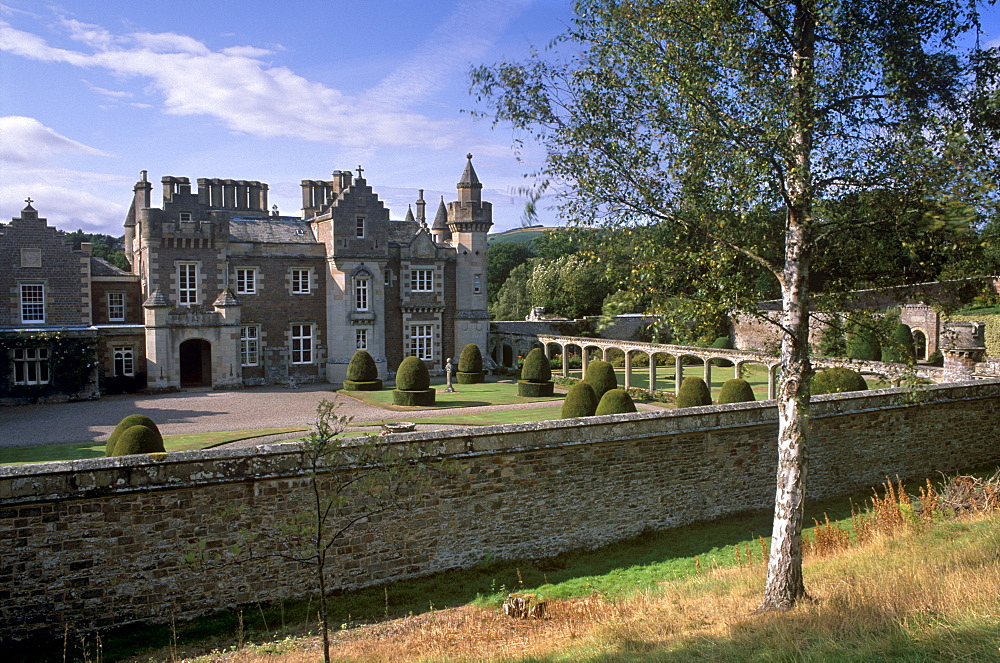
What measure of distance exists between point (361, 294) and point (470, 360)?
5.73 meters

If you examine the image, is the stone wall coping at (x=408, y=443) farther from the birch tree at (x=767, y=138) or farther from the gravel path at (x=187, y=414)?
the gravel path at (x=187, y=414)

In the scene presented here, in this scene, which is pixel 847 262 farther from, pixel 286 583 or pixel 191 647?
pixel 191 647

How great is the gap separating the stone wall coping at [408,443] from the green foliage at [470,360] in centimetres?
1994

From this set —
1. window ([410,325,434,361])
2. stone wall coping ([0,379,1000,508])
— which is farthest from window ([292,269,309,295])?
stone wall coping ([0,379,1000,508])

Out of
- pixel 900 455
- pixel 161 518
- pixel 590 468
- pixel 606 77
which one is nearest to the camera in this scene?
pixel 606 77

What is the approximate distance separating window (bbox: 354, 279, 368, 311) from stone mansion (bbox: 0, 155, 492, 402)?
0.05 meters

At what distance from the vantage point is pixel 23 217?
1057 inches

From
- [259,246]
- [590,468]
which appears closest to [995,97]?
[590,468]

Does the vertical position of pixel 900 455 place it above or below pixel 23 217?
below

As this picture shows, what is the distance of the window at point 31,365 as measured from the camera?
24.9 metres

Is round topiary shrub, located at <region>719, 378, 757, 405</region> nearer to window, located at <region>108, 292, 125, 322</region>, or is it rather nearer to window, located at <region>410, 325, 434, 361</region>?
window, located at <region>410, 325, 434, 361</region>

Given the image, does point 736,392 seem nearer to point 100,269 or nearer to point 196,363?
point 196,363

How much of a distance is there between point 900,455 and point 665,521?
5.99m

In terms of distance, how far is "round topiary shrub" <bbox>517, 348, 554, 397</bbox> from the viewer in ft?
88.6
